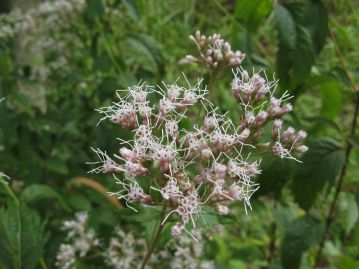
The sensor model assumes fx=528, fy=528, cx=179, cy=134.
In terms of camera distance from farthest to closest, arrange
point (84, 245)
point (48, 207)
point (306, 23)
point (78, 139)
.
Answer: point (78, 139), point (48, 207), point (84, 245), point (306, 23)

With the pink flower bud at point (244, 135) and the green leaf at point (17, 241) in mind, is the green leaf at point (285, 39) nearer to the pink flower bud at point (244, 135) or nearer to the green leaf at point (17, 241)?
the pink flower bud at point (244, 135)

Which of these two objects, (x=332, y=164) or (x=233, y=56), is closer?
(x=233, y=56)

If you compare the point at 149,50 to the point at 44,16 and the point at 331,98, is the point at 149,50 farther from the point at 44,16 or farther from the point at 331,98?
→ the point at 331,98

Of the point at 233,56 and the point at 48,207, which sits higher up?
the point at 233,56

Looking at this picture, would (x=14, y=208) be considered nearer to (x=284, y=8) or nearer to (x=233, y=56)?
(x=233, y=56)

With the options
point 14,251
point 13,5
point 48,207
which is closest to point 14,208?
point 14,251

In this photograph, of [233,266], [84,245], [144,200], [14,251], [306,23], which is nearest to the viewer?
[144,200]

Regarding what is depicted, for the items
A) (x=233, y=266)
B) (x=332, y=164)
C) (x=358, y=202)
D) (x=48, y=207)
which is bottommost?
(x=233, y=266)

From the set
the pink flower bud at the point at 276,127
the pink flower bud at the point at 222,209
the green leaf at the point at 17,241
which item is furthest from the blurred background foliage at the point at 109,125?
the pink flower bud at the point at 276,127
